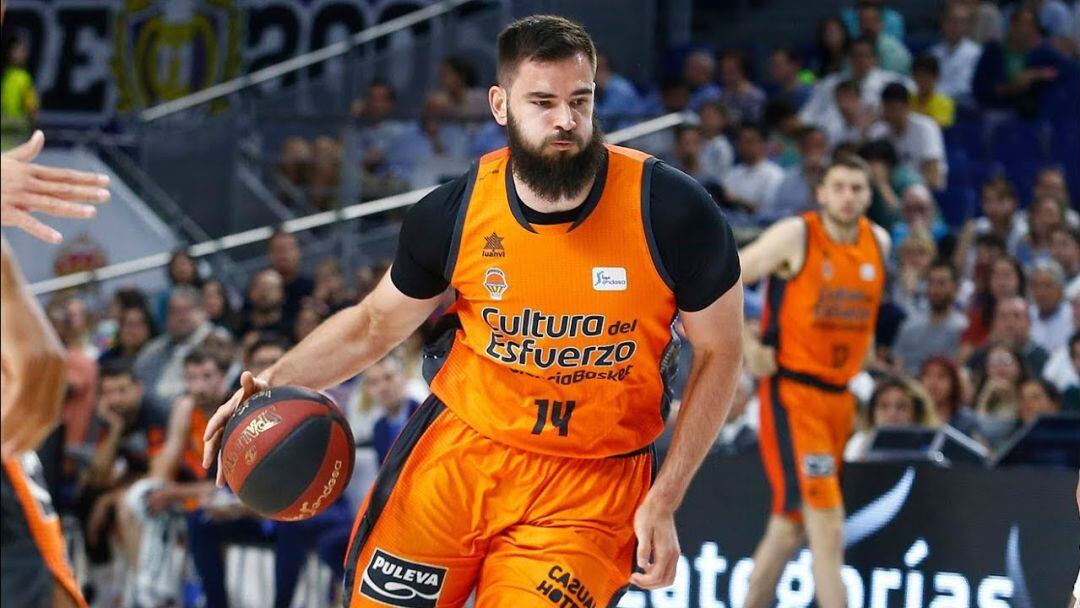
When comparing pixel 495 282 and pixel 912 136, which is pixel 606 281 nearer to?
pixel 495 282

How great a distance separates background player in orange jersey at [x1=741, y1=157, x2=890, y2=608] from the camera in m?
8.04

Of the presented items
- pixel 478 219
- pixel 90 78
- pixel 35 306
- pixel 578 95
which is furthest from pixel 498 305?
pixel 90 78

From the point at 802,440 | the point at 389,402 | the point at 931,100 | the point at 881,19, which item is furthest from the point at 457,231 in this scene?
the point at 881,19

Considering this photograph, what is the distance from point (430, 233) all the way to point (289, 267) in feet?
24.2

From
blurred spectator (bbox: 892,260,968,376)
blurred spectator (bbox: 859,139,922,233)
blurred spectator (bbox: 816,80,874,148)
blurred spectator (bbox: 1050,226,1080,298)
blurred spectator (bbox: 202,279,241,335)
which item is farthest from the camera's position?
blurred spectator (bbox: 816,80,874,148)

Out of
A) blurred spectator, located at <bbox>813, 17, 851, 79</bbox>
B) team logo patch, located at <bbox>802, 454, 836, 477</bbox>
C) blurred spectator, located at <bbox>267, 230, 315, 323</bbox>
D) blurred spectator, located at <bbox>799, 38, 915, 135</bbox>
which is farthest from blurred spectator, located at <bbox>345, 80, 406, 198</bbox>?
team logo patch, located at <bbox>802, 454, 836, 477</bbox>

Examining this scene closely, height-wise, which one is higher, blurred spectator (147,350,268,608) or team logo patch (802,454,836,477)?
team logo patch (802,454,836,477)

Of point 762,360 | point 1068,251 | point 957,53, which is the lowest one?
point 1068,251

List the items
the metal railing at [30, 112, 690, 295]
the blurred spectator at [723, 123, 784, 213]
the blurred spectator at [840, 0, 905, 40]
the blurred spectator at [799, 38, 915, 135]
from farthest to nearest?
the blurred spectator at [840, 0, 905, 40] < the blurred spectator at [799, 38, 915, 135] < the metal railing at [30, 112, 690, 295] < the blurred spectator at [723, 123, 784, 213]

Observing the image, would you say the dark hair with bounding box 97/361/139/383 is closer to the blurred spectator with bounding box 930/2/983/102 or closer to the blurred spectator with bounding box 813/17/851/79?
the blurred spectator with bounding box 813/17/851/79

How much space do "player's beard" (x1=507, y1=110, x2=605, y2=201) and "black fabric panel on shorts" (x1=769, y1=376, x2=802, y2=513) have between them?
12.8 feet

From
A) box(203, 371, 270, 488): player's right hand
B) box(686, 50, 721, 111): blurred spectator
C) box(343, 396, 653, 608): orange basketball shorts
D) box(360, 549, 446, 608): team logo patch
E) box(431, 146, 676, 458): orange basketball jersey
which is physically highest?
box(431, 146, 676, 458): orange basketball jersey

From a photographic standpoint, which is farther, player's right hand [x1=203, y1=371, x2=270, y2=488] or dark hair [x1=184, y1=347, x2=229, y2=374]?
dark hair [x1=184, y1=347, x2=229, y2=374]

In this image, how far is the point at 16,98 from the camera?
1491 cm
